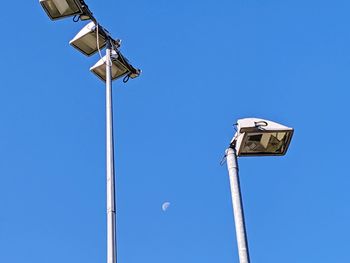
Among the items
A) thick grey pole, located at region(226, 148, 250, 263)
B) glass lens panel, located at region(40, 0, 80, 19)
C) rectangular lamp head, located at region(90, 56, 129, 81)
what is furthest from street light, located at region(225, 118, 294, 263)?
glass lens panel, located at region(40, 0, 80, 19)

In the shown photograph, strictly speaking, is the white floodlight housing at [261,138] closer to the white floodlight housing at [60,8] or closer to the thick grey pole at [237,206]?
the thick grey pole at [237,206]

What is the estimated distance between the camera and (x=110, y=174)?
22.8 feet

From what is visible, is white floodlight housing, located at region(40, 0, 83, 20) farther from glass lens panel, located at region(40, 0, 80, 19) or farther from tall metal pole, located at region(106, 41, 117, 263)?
tall metal pole, located at region(106, 41, 117, 263)

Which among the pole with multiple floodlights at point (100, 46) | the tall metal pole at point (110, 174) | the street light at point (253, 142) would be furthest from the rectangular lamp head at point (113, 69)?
the street light at point (253, 142)

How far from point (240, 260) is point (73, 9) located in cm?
471

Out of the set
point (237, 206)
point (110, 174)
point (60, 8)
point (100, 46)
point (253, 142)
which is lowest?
point (237, 206)

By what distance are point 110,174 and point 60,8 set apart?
234cm

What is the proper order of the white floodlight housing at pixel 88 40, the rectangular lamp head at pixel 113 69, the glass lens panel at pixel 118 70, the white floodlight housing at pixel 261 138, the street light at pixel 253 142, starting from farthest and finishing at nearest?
the glass lens panel at pixel 118 70
the rectangular lamp head at pixel 113 69
the white floodlight housing at pixel 88 40
the white floodlight housing at pixel 261 138
the street light at pixel 253 142

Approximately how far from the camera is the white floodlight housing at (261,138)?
16.0ft

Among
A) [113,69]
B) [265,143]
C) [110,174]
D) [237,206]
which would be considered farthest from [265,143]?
[113,69]

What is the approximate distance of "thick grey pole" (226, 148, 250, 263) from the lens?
14.1 feet

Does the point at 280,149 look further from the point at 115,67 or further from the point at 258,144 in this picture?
the point at 115,67

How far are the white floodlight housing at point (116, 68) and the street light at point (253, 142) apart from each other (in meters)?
3.53

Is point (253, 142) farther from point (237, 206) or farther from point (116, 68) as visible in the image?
point (116, 68)
